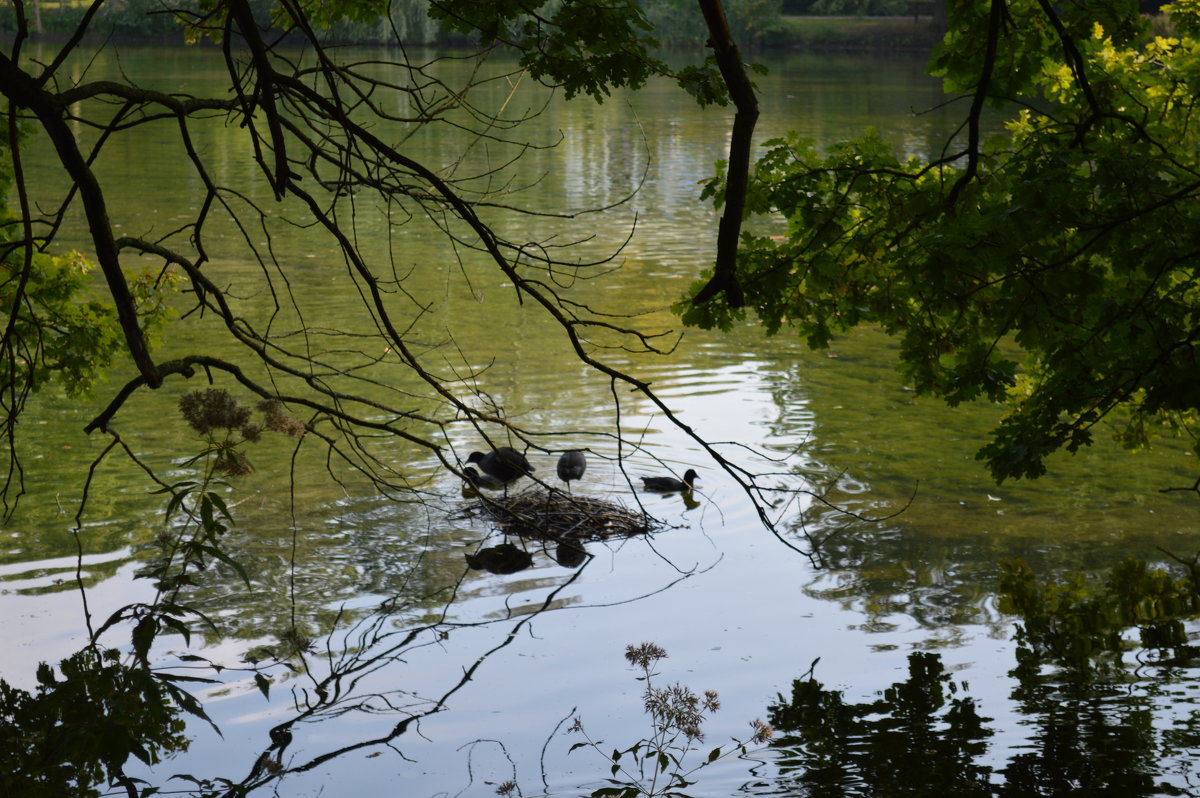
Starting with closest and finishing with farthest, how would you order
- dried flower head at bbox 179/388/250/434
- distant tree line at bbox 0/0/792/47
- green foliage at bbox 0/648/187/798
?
green foliage at bbox 0/648/187/798 < dried flower head at bbox 179/388/250/434 < distant tree line at bbox 0/0/792/47

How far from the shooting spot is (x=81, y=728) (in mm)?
3168

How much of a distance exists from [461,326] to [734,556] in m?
6.06

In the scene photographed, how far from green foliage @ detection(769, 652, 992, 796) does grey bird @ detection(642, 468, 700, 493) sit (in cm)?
263

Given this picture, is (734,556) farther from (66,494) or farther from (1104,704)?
(66,494)

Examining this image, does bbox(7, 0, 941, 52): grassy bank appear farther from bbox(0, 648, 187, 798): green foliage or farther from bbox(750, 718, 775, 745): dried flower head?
bbox(750, 718, 775, 745): dried flower head

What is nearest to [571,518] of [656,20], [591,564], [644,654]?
[591,564]

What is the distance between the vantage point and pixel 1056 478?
358 inches

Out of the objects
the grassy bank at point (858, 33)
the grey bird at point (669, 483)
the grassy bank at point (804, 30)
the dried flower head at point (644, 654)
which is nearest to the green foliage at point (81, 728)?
the dried flower head at point (644, 654)

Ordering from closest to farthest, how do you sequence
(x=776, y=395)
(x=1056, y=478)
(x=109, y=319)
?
(x=109, y=319) → (x=1056, y=478) → (x=776, y=395)

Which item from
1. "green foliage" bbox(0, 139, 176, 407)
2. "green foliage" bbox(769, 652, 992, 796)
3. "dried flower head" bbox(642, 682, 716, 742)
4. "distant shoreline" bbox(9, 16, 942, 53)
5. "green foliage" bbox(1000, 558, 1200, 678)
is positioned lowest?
"green foliage" bbox(1000, 558, 1200, 678)

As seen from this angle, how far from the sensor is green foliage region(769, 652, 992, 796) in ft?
16.5

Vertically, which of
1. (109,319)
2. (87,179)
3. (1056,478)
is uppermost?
(87,179)

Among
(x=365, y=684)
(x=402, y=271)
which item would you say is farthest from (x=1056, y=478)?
(x=402, y=271)

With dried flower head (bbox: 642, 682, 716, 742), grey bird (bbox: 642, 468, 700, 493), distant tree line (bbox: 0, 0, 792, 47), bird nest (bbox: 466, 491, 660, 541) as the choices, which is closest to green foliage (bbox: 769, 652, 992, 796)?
dried flower head (bbox: 642, 682, 716, 742)
